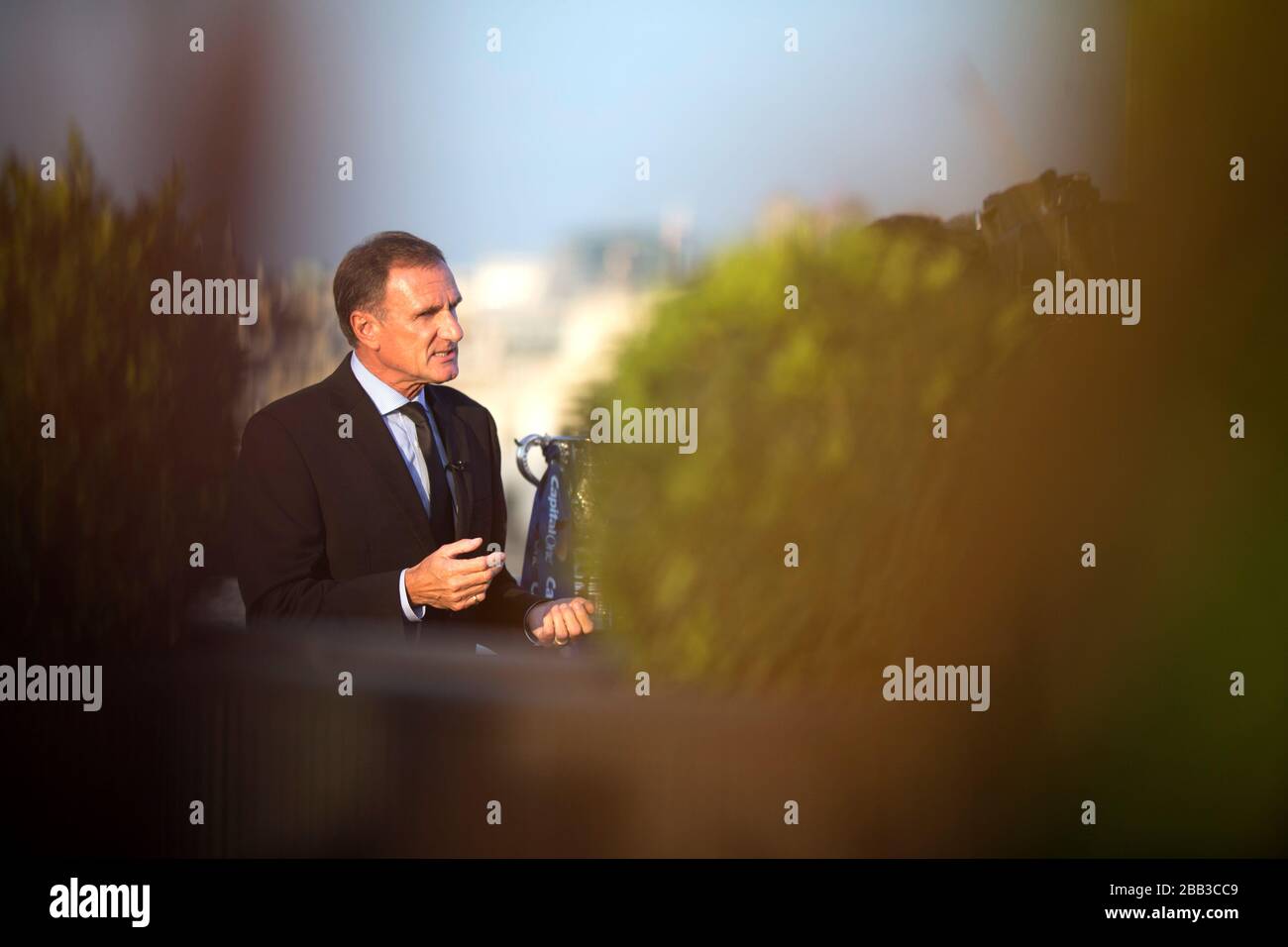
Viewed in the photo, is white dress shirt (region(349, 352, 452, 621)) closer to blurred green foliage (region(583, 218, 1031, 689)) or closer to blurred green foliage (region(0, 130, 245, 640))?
blurred green foliage (region(0, 130, 245, 640))

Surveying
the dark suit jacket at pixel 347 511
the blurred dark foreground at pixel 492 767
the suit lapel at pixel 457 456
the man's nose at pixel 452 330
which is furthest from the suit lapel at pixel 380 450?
the blurred dark foreground at pixel 492 767

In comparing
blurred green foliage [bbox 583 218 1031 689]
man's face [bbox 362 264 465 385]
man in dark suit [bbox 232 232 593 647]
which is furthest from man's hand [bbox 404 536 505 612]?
man's face [bbox 362 264 465 385]

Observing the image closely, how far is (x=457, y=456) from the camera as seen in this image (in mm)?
3297

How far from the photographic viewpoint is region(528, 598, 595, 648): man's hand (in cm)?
328

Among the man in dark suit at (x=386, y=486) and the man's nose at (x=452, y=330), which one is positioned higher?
the man's nose at (x=452, y=330)

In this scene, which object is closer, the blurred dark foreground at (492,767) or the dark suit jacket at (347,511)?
the dark suit jacket at (347,511)

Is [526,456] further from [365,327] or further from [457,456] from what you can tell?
[365,327]

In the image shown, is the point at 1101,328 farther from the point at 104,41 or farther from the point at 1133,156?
the point at 104,41

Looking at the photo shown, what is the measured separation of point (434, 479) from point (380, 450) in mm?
183

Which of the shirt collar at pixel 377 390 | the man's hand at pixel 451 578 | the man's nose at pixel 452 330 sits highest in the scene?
the man's nose at pixel 452 330

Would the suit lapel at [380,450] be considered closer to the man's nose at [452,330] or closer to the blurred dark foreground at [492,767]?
the man's nose at [452,330]

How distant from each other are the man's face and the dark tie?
11 cm

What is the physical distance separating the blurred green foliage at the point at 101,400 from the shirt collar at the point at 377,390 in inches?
16.0

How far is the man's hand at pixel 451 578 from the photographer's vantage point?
322 cm
